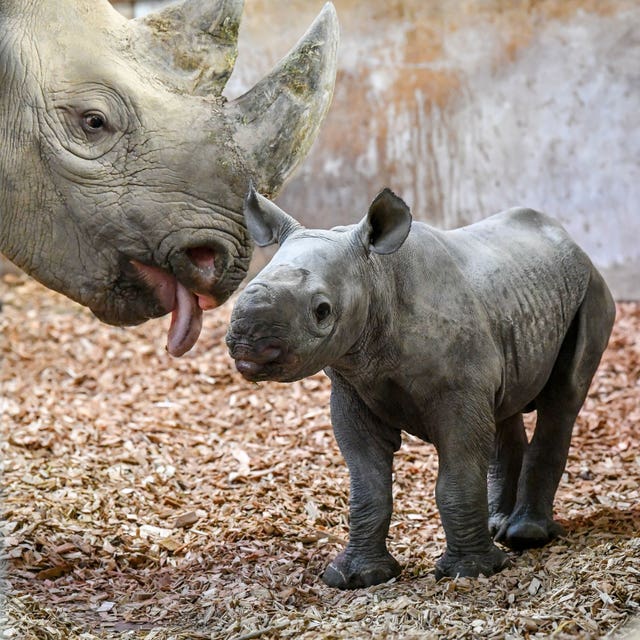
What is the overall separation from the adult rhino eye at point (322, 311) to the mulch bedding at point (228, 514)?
1.01 m

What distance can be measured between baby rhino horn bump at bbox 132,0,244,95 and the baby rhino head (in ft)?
2.66

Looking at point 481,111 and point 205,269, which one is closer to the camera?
point 205,269

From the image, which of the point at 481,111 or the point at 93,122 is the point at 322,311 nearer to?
the point at 93,122

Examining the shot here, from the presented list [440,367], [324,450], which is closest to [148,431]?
[324,450]

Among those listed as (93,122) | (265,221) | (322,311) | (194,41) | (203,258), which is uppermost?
(194,41)

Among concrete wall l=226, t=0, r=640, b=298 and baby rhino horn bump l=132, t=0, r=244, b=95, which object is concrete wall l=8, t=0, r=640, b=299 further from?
baby rhino horn bump l=132, t=0, r=244, b=95

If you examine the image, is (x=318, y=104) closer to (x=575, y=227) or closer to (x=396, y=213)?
(x=396, y=213)

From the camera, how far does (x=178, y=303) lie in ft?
14.5

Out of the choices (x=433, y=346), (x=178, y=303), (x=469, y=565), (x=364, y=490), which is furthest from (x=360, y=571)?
(x=178, y=303)

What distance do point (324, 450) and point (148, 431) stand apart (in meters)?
1.16

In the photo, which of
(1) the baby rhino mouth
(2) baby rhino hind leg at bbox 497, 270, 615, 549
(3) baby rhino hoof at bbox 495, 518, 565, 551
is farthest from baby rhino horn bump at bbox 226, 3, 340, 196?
(3) baby rhino hoof at bbox 495, 518, 565, 551

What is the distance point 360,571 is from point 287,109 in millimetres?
1790

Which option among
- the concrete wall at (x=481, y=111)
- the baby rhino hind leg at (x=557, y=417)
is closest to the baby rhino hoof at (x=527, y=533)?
the baby rhino hind leg at (x=557, y=417)

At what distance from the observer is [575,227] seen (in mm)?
9312
